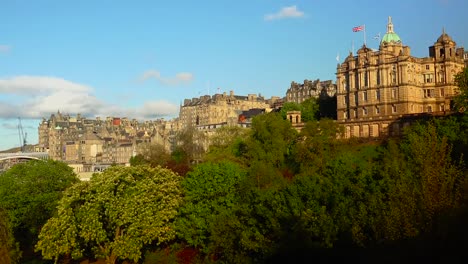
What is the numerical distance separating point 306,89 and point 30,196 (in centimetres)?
9941

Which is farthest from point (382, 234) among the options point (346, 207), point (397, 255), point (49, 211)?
point (49, 211)

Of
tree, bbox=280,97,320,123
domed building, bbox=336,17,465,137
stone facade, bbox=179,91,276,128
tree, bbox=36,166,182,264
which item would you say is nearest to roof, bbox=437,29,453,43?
domed building, bbox=336,17,465,137

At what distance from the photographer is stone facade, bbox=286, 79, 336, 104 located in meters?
144

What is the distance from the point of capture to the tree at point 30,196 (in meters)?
56.7

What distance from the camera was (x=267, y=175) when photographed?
50875 mm

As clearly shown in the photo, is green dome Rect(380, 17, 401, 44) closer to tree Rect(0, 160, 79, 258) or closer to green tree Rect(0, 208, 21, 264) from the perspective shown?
tree Rect(0, 160, 79, 258)

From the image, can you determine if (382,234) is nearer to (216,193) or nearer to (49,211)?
(216,193)

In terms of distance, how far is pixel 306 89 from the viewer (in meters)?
148

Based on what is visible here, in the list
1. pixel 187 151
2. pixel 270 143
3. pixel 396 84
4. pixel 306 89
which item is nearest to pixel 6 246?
pixel 270 143

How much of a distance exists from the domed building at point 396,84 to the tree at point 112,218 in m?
40.5

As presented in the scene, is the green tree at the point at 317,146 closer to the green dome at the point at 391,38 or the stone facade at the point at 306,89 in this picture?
the green dome at the point at 391,38

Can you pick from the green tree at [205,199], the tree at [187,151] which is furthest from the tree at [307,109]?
the green tree at [205,199]

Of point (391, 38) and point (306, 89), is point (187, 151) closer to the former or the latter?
point (391, 38)

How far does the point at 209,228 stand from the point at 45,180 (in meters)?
25.1
